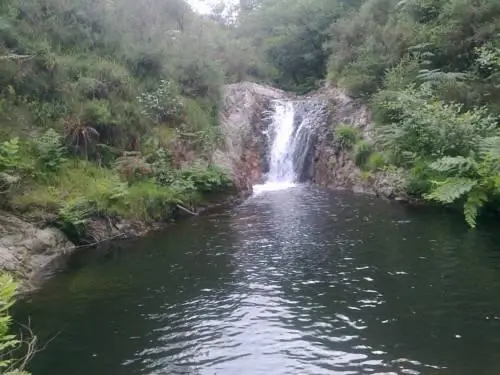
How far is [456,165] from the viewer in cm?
1516

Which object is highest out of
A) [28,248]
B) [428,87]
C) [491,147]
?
[428,87]

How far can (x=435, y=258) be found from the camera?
12281mm

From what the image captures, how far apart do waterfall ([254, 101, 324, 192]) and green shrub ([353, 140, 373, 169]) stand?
11.2 feet

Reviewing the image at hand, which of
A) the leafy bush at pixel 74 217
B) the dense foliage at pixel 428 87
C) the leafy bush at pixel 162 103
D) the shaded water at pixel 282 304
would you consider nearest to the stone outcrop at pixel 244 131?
the leafy bush at pixel 162 103

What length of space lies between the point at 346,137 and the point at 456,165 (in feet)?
36.4

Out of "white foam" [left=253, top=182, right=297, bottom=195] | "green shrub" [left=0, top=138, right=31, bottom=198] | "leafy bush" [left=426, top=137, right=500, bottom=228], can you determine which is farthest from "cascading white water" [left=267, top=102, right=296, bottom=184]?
"green shrub" [left=0, top=138, right=31, bottom=198]

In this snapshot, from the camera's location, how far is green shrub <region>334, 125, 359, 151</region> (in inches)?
1021

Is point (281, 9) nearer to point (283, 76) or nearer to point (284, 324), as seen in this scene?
point (283, 76)

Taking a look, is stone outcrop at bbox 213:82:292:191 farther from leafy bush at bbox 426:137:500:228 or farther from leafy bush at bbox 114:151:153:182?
leafy bush at bbox 426:137:500:228

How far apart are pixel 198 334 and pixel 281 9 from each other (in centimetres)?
3772

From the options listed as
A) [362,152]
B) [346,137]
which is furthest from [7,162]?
[346,137]

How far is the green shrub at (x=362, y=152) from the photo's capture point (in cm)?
2434

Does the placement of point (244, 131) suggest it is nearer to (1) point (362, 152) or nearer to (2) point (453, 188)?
(1) point (362, 152)

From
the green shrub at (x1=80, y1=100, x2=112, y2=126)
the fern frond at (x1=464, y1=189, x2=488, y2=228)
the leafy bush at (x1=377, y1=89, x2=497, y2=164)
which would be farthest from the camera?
the green shrub at (x1=80, y1=100, x2=112, y2=126)
